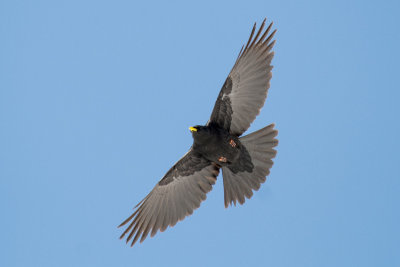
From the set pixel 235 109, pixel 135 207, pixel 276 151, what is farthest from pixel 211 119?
pixel 135 207

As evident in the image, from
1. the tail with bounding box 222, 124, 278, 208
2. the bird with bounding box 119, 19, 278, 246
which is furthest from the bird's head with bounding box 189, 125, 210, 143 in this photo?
the tail with bounding box 222, 124, 278, 208

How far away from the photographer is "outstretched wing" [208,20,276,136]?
1275 centimetres

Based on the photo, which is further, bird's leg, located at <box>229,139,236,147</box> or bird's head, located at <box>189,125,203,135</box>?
bird's leg, located at <box>229,139,236,147</box>

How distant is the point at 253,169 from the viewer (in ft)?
43.6

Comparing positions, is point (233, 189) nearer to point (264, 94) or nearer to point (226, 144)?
point (226, 144)

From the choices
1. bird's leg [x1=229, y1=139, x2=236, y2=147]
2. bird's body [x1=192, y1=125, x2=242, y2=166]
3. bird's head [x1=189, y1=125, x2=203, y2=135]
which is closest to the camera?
bird's head [x1=189, y1=125, x2=203, y2=135]

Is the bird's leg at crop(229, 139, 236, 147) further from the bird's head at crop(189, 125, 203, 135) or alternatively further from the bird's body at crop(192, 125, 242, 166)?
the bird's head at crop(189, 125, 203, 135)

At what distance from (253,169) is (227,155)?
677 mm

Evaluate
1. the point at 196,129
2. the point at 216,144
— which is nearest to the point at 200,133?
the point at 196,129

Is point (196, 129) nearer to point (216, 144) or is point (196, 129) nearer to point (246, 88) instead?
point (216, 144)

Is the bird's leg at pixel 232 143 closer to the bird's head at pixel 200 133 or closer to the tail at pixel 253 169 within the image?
the tail at pixel 253 169

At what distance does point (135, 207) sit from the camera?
1344 centimetres

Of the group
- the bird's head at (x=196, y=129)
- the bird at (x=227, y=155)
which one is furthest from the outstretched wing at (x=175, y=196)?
the bird's head at (x=196, y=129)

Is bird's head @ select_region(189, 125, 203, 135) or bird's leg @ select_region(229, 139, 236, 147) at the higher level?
bird's head @ select_region(189, 125, 203, 135)
